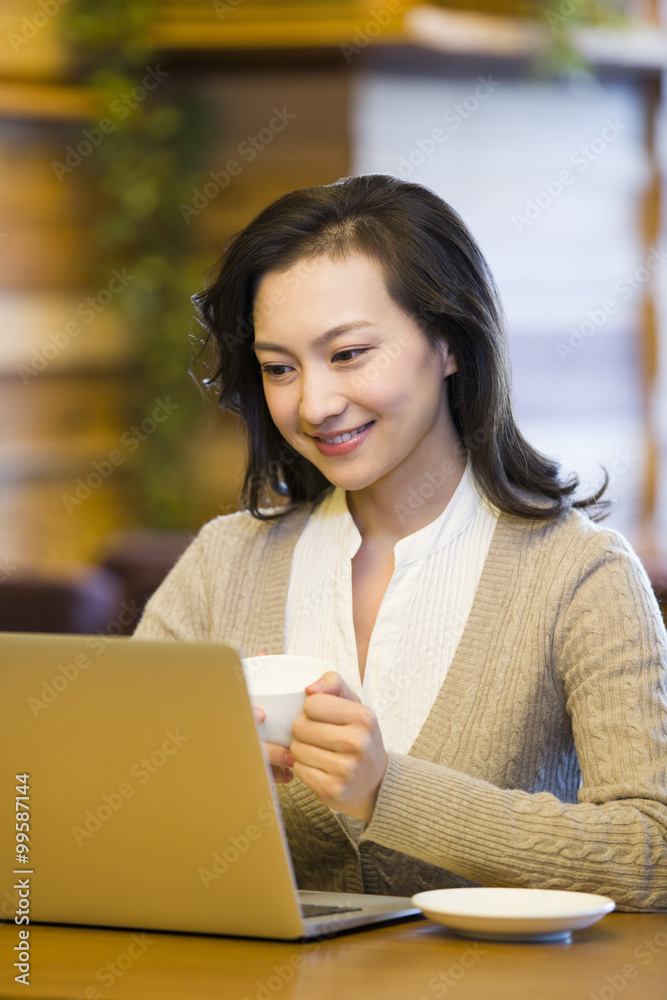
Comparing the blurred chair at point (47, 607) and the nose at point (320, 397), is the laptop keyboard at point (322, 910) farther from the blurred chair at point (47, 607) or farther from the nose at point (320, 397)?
the blurred chair at point (47, 607)

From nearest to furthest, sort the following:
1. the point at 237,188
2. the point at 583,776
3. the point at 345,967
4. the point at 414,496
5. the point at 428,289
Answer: the point at 345,967 < the point at 583,776 < the point at 428,289 < the point at 414,496 < the point at 237,188

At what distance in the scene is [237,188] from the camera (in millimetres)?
4777

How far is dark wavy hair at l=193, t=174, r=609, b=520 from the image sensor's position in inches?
60.1

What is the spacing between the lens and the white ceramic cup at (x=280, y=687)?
1.13m

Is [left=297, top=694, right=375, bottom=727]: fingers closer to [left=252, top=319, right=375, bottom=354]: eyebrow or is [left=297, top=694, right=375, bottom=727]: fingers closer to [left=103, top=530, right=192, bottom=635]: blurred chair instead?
[left=252, top=319, right=375, bottom=354]: eyebrow

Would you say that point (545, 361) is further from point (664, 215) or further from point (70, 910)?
point (70, 910)

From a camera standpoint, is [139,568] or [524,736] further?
[139,568]

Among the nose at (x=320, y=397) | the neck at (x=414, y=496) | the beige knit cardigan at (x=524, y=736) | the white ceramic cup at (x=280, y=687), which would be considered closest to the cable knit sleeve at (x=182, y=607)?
the beige knit cardigan at (x=524, y=736)

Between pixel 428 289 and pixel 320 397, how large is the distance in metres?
0.19

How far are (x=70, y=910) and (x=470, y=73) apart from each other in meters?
4.13

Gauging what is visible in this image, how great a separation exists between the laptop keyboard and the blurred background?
3329mm

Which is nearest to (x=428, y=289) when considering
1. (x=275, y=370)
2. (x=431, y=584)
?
(x=275, y=370)

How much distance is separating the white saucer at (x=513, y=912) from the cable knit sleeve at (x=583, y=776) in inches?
5.4

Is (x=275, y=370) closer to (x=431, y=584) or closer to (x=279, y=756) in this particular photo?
(x=431, y=584)
